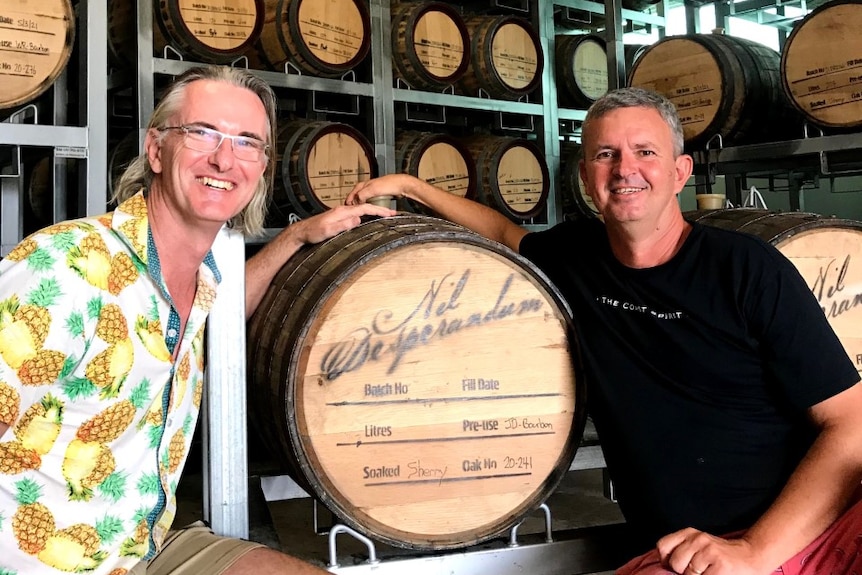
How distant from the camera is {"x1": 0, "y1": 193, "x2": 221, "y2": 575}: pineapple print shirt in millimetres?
1462

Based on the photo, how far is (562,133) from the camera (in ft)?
21.0

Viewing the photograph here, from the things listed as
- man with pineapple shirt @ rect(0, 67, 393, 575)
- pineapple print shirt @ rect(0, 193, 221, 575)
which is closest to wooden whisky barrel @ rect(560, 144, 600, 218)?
man with pineapple shirt @ rect(0, 67, 393, 575)

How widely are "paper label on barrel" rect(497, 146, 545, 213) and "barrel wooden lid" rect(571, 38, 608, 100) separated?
937mm

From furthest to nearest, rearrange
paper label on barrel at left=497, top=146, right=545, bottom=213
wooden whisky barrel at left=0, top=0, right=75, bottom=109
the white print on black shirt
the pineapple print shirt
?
1. paper label on barrel at left=497, top=146, right=545, bottom=213
2. wooden whisky barrel at left=0, top=0, right=75, bottom=109
3. the white print on black shirt
4. the pineapple print shirt

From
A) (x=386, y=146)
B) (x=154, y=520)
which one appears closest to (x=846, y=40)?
(x=386, y=146)

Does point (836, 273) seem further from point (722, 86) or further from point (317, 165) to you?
point (317, 165)

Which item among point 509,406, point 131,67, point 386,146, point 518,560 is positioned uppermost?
point 131,67

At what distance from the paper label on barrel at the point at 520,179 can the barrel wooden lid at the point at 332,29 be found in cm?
123

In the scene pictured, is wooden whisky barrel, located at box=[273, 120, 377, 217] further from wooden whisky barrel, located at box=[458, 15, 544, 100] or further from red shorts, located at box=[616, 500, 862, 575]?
red shorts, located at box=[616, 500, 862, 575]

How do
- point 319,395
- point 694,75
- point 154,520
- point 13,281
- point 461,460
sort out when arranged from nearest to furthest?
1. point 13,281
2. point 154,520
3. point 319,395
4. point 461,460
5. point 694,75

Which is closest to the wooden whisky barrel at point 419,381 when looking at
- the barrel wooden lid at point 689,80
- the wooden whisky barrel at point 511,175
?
the barrel wooden lid at point 689,80

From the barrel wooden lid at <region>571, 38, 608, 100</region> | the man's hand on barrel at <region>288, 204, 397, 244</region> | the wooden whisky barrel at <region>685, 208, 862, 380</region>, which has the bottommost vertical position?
the wooden whisky barrel at <region>685, 208, 862, 380</region>

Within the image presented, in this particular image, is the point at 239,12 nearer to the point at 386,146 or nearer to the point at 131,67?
the point at 131,67

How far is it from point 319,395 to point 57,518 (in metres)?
→ 0.58
